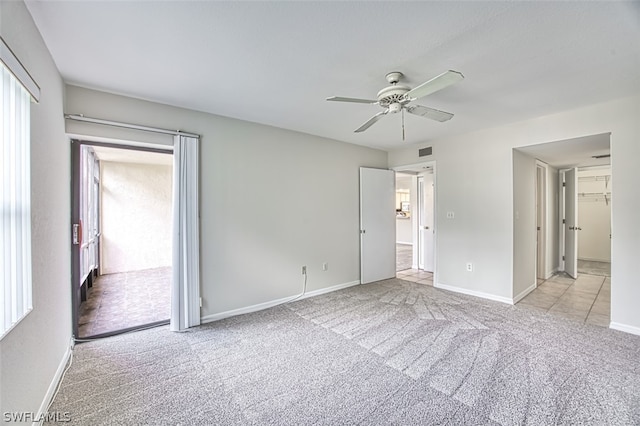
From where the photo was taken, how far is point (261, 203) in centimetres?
377

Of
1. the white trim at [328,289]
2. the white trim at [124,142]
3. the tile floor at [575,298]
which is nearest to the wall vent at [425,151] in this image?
the white trim at [328,289]

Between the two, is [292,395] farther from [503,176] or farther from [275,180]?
[503,176]

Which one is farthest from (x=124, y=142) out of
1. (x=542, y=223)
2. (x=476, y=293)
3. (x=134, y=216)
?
(x=542, y=223)

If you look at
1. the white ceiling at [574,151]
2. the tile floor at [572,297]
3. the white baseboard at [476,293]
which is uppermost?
the white ceiling at [574,151]

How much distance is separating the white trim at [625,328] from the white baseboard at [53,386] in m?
5.06

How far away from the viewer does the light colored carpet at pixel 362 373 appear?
1810 millimetres

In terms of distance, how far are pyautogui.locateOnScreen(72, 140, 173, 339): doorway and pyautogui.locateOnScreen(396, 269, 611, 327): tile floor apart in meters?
4.62

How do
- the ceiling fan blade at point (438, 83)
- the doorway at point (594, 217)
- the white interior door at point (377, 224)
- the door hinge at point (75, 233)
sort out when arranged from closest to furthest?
the ceiling fan blade at point (438, 83), the door hinge at point (75, 233), the white interior door at point (377, 224), the doorway at point (594, 217)

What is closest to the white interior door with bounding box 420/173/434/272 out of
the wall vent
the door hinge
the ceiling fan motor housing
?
the wall vent

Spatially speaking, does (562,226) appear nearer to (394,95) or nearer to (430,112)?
(430,112)

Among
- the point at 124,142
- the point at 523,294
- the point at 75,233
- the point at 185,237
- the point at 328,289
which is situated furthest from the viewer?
the point at 328,289

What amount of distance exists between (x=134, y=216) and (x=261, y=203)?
12.8 ft

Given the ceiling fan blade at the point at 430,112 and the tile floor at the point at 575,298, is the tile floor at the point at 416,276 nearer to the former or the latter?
the tile floor at the point at 575,298

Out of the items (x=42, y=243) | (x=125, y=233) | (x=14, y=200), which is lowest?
(x=125, y=233)
